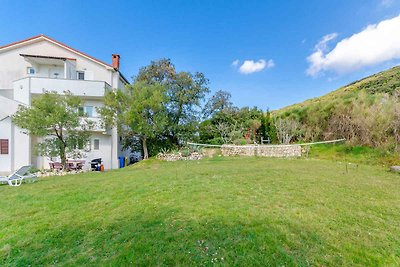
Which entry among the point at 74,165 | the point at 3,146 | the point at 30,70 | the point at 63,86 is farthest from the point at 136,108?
the point at 30,70

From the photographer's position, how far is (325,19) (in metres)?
14.7

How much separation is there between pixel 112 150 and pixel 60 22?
1189cm

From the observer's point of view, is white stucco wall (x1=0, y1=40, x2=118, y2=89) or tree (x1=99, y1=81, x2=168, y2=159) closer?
tree (x1=99, y1=81, x2=168, y2=159)

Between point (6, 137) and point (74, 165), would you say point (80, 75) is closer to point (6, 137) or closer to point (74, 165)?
point (6, 137)

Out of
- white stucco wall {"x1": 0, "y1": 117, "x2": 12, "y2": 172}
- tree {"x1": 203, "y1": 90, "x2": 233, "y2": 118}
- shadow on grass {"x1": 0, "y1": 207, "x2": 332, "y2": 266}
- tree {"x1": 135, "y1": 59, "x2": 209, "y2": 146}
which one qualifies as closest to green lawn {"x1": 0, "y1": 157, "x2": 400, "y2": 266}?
shadow on grass {"x1": 0, "y1": 207, "x2": 332, "y2": 266}

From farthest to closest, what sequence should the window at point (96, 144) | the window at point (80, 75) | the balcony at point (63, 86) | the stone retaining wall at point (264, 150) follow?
the window at point (80, 75)
the window at point (96, 144)
the balcony at point (63, 86)
the stone retaining wall at point (264, 150)

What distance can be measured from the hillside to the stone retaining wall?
2.54 m

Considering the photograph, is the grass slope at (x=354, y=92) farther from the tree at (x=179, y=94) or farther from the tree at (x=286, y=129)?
the tree at (x=179, y=94)

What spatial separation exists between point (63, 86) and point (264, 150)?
17251mm

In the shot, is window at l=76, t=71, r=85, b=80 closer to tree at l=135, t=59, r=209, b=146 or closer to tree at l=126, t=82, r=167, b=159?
tree at l=135, t=59, r=209, b=146

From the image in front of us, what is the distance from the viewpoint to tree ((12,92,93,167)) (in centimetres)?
1255

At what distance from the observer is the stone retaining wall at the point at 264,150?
635 inches

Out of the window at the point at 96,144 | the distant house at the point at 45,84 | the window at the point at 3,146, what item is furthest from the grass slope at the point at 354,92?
the window at the point at 3,146

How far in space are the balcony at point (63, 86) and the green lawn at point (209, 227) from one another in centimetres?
1340
